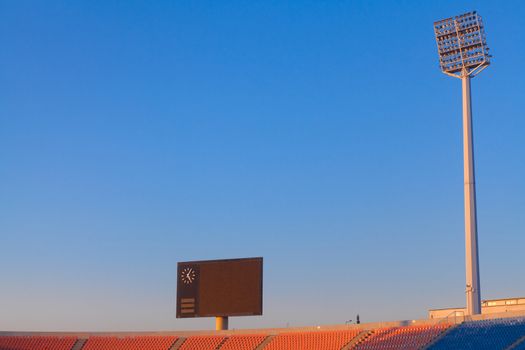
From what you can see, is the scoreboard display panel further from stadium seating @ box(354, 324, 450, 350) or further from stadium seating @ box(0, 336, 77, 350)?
stadium seating @ box(0, 336, 77, 350)

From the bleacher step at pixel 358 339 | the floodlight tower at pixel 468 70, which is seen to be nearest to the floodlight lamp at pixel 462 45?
the floodlight tower at pixel 468 70

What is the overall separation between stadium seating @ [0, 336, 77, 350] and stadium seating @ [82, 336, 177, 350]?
1579 mm

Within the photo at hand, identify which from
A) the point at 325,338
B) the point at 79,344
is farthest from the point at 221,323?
the point at 79,344

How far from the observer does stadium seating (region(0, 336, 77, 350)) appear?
6278cm

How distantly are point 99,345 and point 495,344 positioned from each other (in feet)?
92.6

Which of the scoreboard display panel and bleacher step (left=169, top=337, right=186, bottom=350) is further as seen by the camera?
bleacher step (left=169, top=337, right=186, bottom=350)

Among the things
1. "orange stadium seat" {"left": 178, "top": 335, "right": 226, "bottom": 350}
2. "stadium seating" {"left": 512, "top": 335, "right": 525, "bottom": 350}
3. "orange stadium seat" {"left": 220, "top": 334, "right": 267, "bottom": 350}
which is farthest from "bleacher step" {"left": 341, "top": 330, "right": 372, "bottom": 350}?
"stadium seating" {"left": 512, "top": 335, "right": 525, "bottom": 350}

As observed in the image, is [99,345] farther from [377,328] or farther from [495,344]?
[495,344]

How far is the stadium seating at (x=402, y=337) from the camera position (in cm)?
4960

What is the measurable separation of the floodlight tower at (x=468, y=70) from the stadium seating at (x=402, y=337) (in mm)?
3447

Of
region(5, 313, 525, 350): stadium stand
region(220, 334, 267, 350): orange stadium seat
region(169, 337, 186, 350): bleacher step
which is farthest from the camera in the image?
region(169, 337, 186, 350): bleacher step

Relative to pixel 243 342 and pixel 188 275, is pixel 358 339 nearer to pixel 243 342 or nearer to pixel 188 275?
pixel 243 342

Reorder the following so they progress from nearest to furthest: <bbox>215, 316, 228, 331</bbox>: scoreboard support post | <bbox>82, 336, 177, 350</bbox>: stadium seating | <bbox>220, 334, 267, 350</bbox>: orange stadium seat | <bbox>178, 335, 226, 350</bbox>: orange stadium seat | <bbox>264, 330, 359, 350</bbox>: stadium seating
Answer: <bbox>264, 330, 359, 350</bbox>: stadium seating
<bbox>220, 334, 267, 350</bbox>: orange stadium seat
<bbox>215, 316, 228, 331</bbox>: scoreboard support post
<bbox>178, 335, 226, 350</bbox>: orange stadium seat
<bbox>82, 336, 177, 350</bbox>: stadium seating

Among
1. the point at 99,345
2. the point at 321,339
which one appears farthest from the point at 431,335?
the point at 99,345
